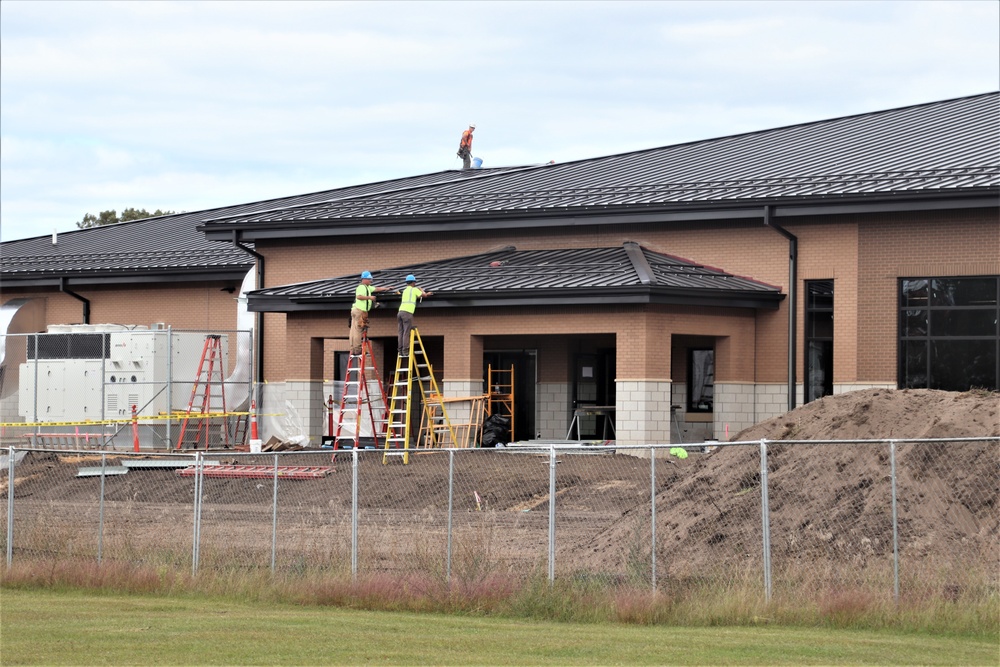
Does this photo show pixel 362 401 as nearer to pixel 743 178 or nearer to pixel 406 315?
pixel 406 315

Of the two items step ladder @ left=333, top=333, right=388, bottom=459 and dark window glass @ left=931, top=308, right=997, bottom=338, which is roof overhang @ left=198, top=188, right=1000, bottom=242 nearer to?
dark window glass @ left=931, top=308, right=997, bottom=338

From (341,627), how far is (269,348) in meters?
21.8

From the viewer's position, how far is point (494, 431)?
100 ft

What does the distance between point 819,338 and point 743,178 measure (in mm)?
4275

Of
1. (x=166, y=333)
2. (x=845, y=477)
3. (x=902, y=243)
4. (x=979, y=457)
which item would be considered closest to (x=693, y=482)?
(x=845, y=477)

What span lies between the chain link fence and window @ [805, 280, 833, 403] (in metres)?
5.76

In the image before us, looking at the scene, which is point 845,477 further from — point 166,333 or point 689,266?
point 166,333

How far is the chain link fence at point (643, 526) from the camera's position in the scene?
1535cm

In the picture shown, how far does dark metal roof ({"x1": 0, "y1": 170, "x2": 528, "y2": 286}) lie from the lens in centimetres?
3766

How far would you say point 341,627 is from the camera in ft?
45.3

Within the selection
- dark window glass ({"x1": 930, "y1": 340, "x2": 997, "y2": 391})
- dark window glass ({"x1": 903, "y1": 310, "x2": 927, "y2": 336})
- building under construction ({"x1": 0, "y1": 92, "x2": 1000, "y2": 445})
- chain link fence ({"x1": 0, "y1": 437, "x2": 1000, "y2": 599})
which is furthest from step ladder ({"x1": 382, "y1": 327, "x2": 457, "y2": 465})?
dark window glass ({"x1": 930, "y1": 340, "x2": 997, "y2": 391})

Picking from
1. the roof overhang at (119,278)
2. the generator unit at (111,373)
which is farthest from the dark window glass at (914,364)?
the roof overhang at (119,278)

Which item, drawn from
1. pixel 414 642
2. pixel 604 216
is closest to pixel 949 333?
pixel 604 216

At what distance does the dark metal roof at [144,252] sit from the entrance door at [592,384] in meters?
9.41
